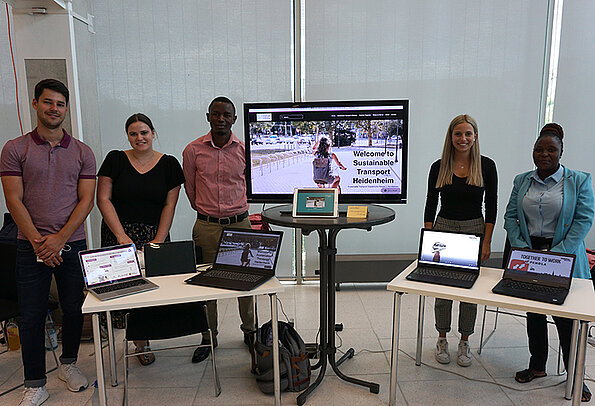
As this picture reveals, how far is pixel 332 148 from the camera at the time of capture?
2.76m

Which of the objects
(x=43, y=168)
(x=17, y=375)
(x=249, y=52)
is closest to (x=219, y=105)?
(x=43, y=168)

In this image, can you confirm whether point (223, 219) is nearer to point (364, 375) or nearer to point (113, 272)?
point (113, 272)

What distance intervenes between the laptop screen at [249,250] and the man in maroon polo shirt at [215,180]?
438 mm

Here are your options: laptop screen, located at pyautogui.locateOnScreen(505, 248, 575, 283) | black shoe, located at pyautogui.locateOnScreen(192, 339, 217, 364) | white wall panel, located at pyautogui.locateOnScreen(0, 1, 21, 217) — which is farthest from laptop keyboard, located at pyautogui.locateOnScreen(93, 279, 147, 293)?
white wall panel, located at pyautogui.locateOnScreen(0, 1, 21, 217)

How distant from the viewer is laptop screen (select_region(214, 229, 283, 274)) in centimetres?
239

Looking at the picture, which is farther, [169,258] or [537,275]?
[169,258]

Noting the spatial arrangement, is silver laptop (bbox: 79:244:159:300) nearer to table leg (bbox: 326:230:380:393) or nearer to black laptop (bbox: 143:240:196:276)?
black laptop (bbox: 143:240:196:276)

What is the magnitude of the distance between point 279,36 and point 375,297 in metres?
2.83

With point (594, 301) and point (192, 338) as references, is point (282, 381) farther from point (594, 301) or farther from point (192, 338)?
point (594, 301)

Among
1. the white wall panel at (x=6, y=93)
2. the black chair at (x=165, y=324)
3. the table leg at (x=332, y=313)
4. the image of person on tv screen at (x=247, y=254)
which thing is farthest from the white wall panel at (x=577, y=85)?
the white wall panel at (x=6, y=93)

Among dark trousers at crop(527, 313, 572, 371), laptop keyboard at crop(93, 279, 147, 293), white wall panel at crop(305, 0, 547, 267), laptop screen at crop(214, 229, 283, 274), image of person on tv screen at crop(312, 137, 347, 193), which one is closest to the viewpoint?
laptop keyboard at crop(93, 279, 147, 293)

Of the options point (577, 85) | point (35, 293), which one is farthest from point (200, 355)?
point (577, 85)

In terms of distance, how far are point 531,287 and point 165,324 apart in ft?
6.65

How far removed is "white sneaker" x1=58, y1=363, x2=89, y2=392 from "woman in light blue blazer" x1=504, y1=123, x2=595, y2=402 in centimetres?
279
